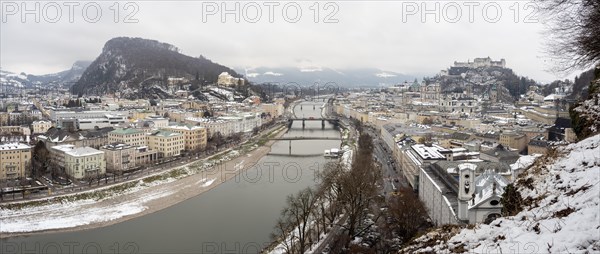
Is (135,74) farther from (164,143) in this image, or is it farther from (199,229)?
(199,229)

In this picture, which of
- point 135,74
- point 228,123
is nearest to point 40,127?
point 228,123

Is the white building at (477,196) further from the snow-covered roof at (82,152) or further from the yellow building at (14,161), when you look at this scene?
the yellow building at (14,161)

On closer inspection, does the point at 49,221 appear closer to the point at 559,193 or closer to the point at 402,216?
the point at 402,216

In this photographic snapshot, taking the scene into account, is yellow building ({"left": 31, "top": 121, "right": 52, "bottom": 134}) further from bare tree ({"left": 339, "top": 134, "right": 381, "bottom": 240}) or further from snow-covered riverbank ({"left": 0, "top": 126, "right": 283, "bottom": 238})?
bare tree ({"left": 339, "top": 134, "right": 381, "bottom": 240})

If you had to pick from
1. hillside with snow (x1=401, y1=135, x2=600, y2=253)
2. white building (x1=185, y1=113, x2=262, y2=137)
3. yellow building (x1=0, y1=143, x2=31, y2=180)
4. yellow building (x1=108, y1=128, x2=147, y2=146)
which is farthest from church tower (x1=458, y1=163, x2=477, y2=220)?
white building (x1=185, y1=113, x2=262, y2=137)

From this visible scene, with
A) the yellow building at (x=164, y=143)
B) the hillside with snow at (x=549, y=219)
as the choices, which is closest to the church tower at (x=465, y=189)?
the hillside with snow at (x=549, y=219)
